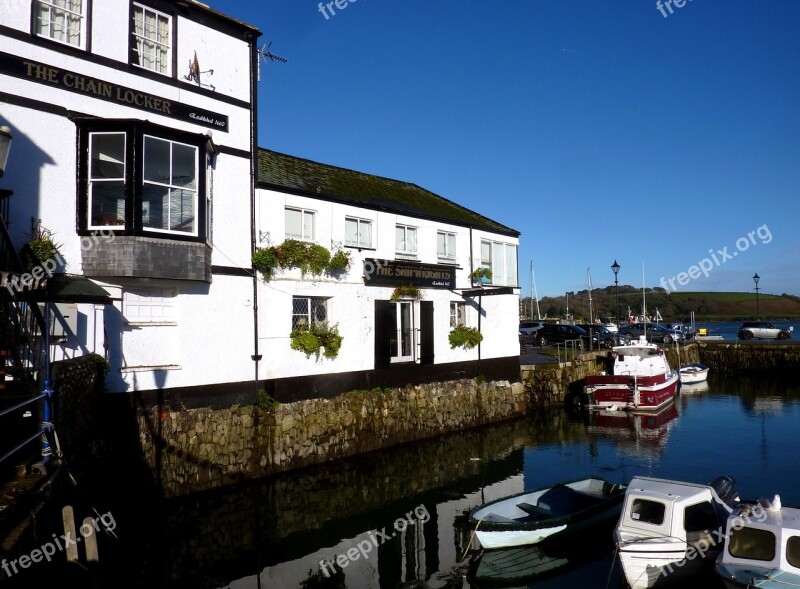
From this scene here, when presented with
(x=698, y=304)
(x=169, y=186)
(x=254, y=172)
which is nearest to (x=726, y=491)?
(x=254, y=172)

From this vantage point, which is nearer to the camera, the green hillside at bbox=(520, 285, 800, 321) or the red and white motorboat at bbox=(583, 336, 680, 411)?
the red and white motorboat at bbox=(583, 336, 680, 411)

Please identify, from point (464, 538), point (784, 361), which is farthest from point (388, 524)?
point (784, 361)

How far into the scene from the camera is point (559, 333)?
47094 mm

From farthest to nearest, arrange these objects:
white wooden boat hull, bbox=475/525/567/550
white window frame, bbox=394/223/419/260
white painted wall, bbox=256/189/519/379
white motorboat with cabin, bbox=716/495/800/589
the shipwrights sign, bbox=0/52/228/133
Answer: white window frame, bbox=394/223/419/260
white painted wall, bbox=256/189/519/379
the shipwrights sign, bbox=0/52/228/133
white wooden boat hull, bbox=475/525/567/550
white motorboat with cabin, bbox=716/495/800/589

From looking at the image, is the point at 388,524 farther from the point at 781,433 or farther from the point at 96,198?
the point at 781,433

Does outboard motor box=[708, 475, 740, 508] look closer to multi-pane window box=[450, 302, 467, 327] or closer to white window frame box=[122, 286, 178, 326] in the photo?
multi-pane window box=[450, 302, 467, 327]

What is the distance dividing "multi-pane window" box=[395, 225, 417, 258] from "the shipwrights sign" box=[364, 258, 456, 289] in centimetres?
63

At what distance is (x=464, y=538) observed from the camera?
14.4 metres

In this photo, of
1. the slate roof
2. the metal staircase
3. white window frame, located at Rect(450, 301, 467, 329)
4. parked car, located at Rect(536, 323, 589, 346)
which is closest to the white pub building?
the slate roof

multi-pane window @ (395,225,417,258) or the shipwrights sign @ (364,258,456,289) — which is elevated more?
multi-pane window @ (395,225,417,258)

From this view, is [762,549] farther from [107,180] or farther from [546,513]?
[107,180]

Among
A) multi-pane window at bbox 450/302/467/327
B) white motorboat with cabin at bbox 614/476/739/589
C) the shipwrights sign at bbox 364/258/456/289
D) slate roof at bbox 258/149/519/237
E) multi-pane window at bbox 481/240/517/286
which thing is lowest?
white motorboat with cabin at bbox 614/476/739/589

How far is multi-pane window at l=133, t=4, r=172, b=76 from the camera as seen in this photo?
52.4 feet

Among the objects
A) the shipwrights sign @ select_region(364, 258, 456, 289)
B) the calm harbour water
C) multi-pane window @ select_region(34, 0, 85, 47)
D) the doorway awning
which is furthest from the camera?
the shipwrights sign @ select_region(364, 258, 456, 289)
